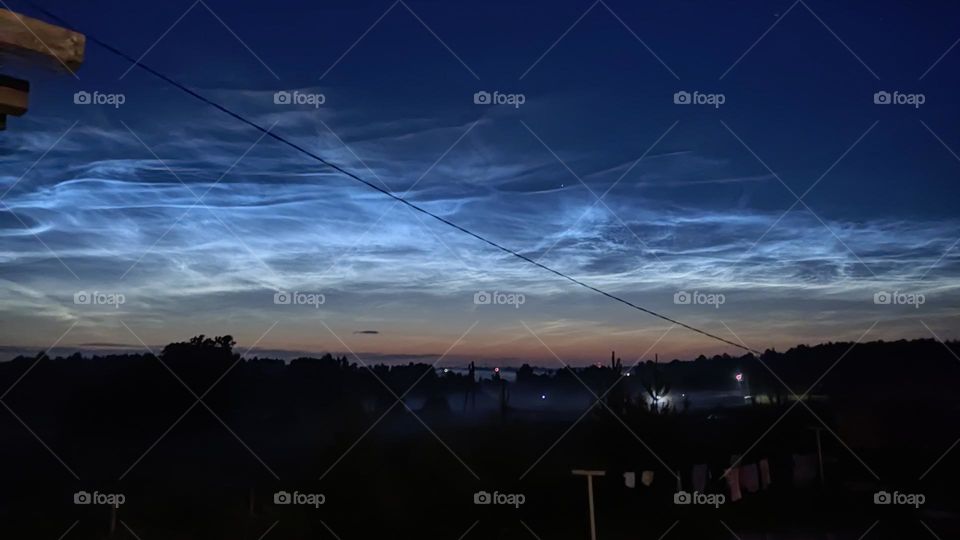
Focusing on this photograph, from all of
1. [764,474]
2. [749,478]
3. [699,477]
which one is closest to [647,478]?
[699,477]

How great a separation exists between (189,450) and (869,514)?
41.4ft

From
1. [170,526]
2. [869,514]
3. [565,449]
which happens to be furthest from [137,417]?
[869,514]

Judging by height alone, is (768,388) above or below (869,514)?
above

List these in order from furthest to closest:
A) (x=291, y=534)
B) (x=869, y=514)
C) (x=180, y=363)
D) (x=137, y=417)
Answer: (x=137, y=417) < (x=180, y=363) < (x=869, y=514) < (x=291, y=534)

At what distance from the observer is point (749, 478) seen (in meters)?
10.5

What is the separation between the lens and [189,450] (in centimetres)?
1484

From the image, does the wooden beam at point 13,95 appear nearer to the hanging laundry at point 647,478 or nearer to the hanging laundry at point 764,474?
the hanging laundry at point 647,478

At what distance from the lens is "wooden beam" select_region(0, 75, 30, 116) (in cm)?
255

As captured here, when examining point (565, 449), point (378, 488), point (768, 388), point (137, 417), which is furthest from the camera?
point (768, 388)

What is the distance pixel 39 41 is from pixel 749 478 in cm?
1059

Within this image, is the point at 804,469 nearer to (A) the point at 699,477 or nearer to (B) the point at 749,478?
(B) the point at 749,478

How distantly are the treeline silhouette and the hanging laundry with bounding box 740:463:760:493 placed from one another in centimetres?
34

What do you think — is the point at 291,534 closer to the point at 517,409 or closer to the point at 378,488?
the point at 378,488

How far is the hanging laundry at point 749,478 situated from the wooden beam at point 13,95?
1035 cm
